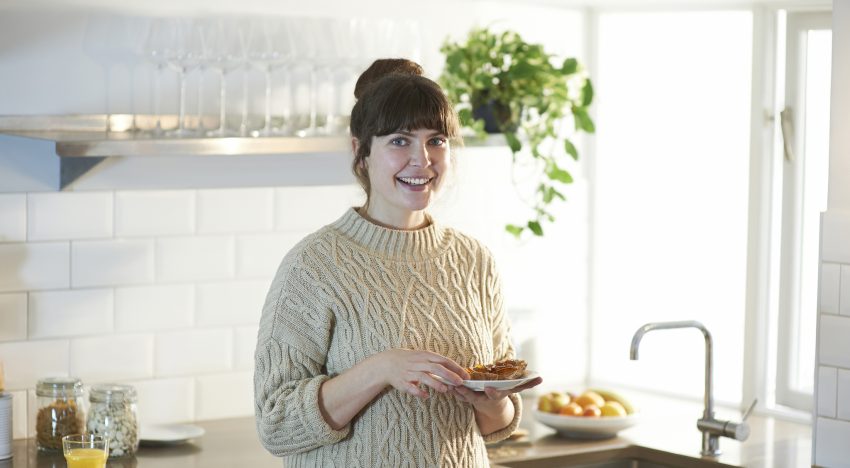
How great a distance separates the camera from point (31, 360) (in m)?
2.79

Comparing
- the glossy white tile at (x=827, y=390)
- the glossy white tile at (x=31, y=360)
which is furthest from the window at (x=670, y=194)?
the glossy white tile at (x=31, y=360)

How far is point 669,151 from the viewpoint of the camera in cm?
355

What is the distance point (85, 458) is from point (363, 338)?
0.67 metres

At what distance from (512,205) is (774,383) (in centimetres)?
84

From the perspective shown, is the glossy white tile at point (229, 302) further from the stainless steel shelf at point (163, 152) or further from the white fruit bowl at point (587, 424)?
the white fruit bowl at point (587, 424)

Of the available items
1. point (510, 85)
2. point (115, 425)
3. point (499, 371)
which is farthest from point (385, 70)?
point (115, 425)

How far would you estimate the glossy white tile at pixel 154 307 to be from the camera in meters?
2.90

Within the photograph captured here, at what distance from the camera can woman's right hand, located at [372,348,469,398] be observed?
1.90 meters

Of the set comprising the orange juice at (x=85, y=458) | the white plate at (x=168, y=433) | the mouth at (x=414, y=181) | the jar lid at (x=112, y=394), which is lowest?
the white plate at (x=168, y=433)

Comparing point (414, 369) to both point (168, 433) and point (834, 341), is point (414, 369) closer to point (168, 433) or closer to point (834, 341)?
point (168, 433)

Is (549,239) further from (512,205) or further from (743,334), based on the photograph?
(743,334)

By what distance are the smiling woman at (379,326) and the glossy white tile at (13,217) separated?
3.04 ft

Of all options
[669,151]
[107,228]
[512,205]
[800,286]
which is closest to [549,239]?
[512,205]

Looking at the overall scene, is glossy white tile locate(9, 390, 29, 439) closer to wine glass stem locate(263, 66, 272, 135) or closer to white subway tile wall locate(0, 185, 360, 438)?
white subway tile wall locate(0, 185, 360, 438)
